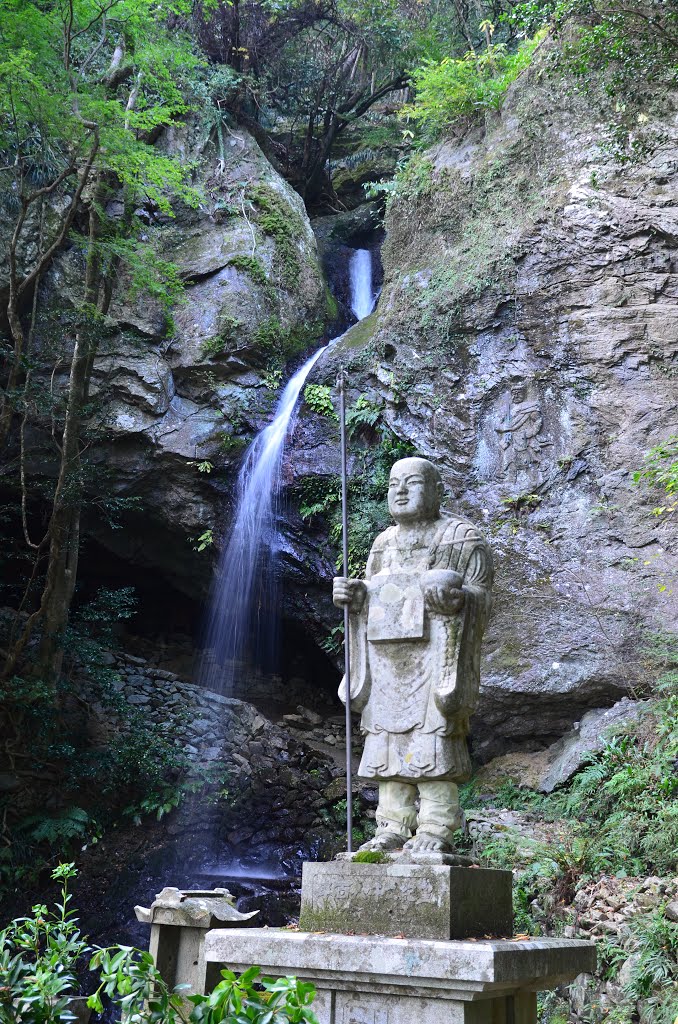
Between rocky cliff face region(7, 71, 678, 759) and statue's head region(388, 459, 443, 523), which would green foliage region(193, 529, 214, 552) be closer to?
rocky cliff face region(7, 71, 678, 759)

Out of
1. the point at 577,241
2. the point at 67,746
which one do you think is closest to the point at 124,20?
the point at 577,241

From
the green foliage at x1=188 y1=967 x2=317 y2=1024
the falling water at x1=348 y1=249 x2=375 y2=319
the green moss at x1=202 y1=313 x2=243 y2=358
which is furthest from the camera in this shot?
the falling water at x1=348 y1=249 x2=375 y2=319

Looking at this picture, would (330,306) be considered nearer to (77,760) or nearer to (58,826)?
(77,760)

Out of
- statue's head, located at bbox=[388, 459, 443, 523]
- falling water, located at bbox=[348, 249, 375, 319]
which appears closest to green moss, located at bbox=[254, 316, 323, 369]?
falling water, located at bbox=[348, 249, 375, 319]

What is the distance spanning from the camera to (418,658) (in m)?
5.11

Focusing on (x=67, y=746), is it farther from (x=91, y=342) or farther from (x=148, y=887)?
(x=91, y=342)

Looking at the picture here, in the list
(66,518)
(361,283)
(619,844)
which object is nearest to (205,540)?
(66,518)

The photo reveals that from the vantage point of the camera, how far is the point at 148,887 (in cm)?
1029

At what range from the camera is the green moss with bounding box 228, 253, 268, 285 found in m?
15.0

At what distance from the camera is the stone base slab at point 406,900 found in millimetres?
4230

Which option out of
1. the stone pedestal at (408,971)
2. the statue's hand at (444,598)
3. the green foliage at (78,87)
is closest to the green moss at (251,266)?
the green foliage at (78,87)

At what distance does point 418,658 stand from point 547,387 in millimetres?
7296

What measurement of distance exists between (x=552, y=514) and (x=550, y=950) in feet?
24.0

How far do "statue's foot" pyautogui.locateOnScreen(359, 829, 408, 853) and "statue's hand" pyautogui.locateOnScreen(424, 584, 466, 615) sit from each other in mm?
1262
